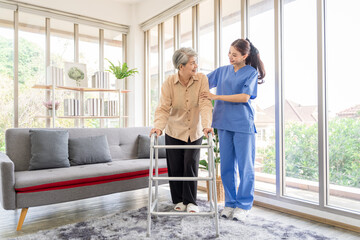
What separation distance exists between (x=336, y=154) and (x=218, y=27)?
2.03 metres

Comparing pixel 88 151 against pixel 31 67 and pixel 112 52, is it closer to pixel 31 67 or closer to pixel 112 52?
pixel 31 67

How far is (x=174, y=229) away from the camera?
79.7 inches

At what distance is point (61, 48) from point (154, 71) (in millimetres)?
1560

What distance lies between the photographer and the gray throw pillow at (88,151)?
2.84 m

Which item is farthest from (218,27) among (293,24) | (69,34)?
(69,34)

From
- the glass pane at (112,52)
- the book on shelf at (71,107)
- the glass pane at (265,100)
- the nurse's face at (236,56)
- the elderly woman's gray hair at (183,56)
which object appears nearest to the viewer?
the elderly woman's gray hair at (183,56)

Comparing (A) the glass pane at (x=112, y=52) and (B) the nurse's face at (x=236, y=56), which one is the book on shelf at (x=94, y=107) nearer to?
(A) the glass pane at (x=112, y=52)

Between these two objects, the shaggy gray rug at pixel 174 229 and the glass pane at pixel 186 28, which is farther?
the glass pane at pixel 186 28

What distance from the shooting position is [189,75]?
220 centimetres

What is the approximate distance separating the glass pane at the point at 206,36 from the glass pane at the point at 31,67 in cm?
250

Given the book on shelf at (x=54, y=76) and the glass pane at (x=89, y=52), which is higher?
the glass pane at (x=89, y=52)

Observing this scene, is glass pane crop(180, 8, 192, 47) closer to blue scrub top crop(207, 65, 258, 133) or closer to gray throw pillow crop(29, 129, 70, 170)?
blue scrub top crop(207, 65, 258, 133)

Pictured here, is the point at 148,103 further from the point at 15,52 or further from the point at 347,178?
the point at 347,178

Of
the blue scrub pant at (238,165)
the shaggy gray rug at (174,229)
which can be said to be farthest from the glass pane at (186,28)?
the shaggy gray rug at (174,229)
